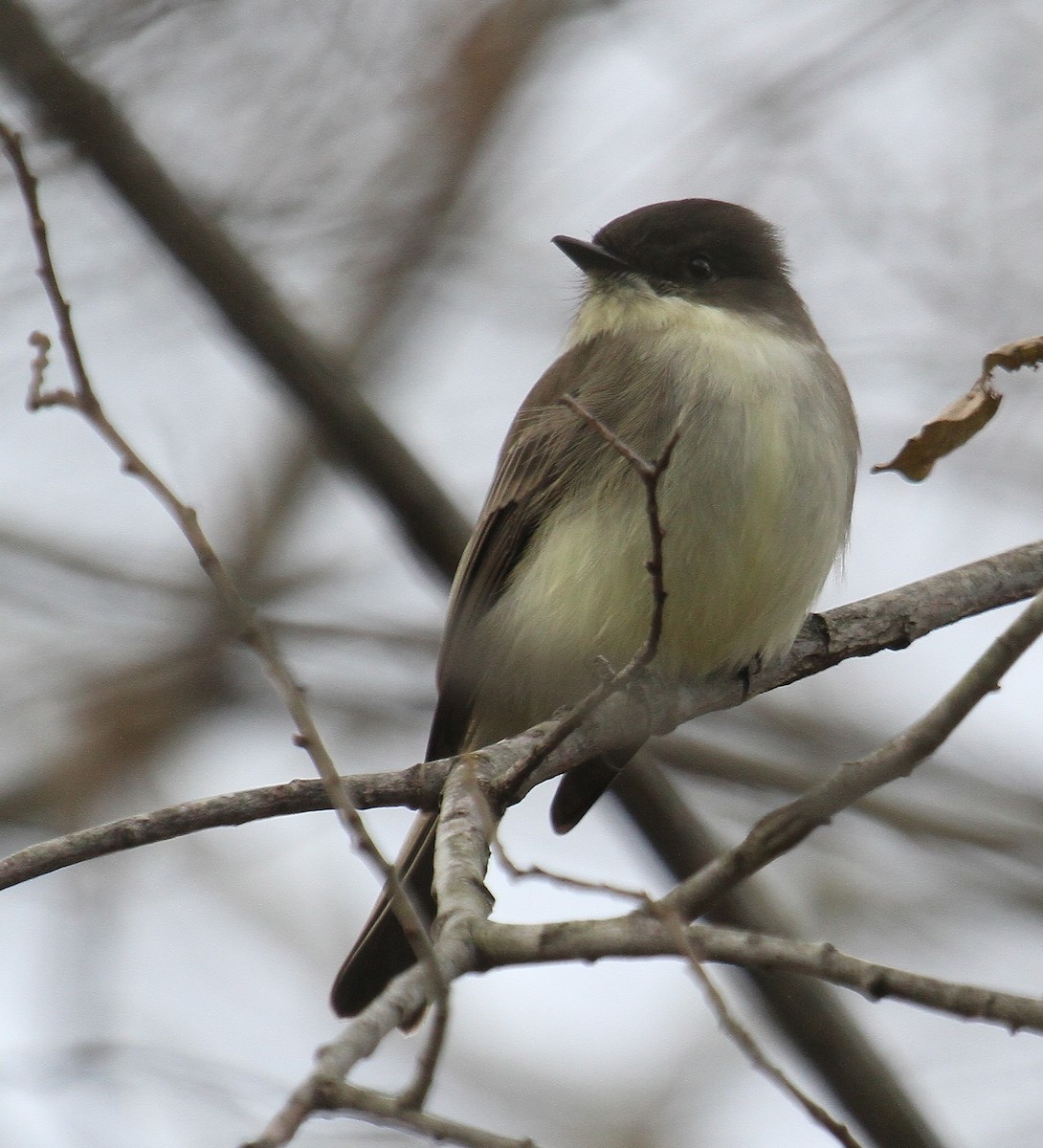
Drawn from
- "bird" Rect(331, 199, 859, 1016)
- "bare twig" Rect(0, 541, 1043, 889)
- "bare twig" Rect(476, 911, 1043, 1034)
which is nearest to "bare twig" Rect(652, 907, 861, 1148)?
"bare twig" Rect(476, 911, 1043, 1034)

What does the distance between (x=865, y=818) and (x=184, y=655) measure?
2.52 meters

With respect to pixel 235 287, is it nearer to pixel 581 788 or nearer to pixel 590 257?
pixel 590 257

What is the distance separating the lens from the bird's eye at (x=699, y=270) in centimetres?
543

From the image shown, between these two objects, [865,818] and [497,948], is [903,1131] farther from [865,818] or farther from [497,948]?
[497,948]

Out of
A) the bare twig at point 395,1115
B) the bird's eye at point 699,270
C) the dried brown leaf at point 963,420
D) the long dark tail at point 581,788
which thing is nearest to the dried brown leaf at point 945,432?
the dried brown leaf at point 963,420

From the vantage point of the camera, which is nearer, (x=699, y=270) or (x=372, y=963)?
(x=372, y=963)

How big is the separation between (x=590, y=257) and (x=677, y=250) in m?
0.34

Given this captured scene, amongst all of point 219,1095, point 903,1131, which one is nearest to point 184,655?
point 219,1095

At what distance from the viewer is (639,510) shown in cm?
454

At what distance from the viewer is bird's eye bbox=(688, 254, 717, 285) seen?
214 inches

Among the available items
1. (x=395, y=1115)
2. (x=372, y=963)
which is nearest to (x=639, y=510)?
(x=372, y=963)

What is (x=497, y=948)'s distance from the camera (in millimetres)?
2527

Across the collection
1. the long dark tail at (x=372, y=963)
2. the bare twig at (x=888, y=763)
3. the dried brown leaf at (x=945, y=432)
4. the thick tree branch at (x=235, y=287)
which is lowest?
the bare twig at (x=888, y=763)

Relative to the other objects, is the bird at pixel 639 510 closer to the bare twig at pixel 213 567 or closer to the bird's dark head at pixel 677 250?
the bird's dark head at pixel 677 250
